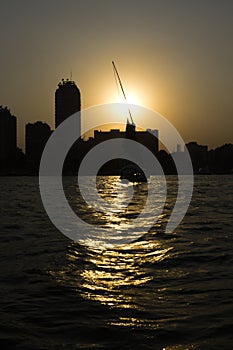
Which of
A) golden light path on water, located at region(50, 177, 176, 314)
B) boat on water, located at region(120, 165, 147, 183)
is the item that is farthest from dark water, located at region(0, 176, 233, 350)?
boat on water, located at region(120, 165, 147, 183)

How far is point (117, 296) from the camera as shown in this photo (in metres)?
9.69

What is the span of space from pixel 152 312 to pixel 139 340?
1361 millimetres

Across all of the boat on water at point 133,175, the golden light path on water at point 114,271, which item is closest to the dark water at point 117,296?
the golden light path on water at point 114,271

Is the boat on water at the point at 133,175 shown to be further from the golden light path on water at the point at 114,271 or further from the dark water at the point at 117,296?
the dark water at the point at 117,296

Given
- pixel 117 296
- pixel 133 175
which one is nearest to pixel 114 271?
pixel 117 296

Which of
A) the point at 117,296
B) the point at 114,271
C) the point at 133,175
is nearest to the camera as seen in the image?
the point at 117,296

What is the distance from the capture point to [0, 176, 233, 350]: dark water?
7.40 metres

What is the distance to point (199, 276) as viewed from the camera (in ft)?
37.6

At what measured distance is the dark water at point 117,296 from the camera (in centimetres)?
740

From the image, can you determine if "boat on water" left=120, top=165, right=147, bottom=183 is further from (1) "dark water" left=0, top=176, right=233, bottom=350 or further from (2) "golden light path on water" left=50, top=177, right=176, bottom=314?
(1) "dark water" left=0, top=176, right=233, bottom=350

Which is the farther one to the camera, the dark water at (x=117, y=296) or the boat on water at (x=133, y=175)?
the boat on water at (x=133, y=175)

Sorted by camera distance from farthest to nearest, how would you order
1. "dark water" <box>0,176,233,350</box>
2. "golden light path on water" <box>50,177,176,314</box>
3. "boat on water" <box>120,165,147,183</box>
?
"boat on water" <box>120,165,147,183</box> < "golden light path on water" <box>50,177,176,314</box> < "dark water" <box>0,176,233,350</box>

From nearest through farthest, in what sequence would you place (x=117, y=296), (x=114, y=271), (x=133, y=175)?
1. (x=117, y=296)
2. (x=114, y=271)
3. (x=133, y=175)

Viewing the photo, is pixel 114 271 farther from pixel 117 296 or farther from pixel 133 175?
pixel 133 175
